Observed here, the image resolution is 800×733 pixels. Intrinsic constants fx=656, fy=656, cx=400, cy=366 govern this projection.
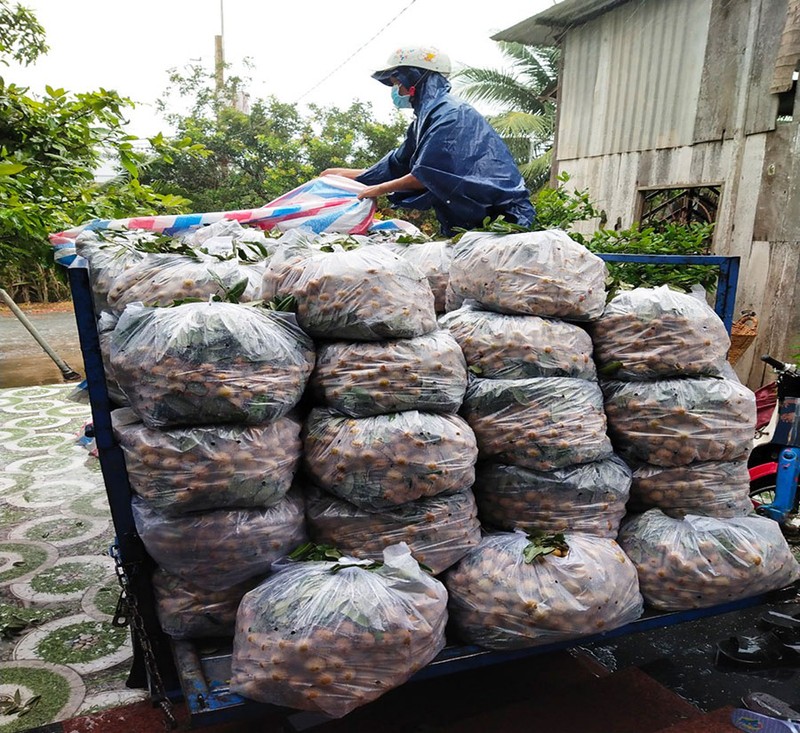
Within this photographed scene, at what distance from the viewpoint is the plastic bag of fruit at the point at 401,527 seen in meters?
2.11

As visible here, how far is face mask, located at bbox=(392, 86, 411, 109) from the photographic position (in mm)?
3524

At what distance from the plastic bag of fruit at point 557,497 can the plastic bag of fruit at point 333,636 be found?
0.53 m

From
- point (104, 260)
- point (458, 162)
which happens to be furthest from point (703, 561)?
point (104, 260)

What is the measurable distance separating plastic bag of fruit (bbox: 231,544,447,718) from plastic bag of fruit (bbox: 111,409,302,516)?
29cm

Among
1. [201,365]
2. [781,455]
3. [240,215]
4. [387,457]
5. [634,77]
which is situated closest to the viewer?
[201,365]

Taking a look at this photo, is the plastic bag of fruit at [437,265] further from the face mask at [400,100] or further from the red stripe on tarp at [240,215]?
the face mask at [400,100]

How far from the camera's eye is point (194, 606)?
2043 millimetres

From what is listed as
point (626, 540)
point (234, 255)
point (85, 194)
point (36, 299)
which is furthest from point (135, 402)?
point (36, 299)

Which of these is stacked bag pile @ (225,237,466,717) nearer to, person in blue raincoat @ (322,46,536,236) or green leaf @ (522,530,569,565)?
green leaf @ (522,530,569,565)

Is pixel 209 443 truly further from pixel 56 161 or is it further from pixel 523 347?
pixel 56 161

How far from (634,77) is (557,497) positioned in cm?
689

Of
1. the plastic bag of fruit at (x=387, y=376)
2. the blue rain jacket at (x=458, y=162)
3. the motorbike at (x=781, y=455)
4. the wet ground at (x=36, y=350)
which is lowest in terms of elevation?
the wet ground at (x=36, y=350)

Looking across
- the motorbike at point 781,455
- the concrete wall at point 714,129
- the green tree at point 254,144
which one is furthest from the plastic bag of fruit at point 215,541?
the green tree at point 254,144

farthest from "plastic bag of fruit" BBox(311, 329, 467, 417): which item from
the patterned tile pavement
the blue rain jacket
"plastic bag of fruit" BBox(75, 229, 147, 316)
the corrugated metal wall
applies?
the corrugated metal wall
